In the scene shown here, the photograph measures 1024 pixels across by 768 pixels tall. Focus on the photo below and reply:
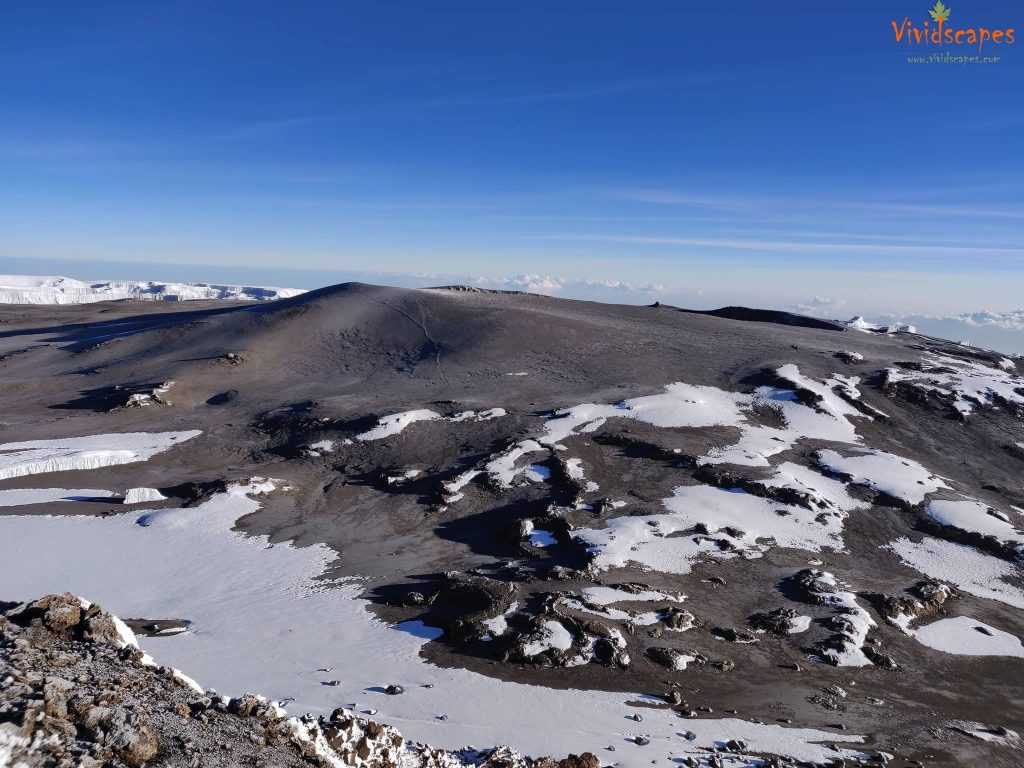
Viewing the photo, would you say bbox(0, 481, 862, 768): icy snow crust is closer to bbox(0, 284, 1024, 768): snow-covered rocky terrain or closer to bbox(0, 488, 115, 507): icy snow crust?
bbox(0, 284, 1024, 768): snow-covered rocky terrain

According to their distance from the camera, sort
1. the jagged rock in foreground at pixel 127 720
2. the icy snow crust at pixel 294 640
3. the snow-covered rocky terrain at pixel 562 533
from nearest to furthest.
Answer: the jagged rock in foreground at pixel 127 720, the icy snow crust at pixel 294 640, the snow-covered rocky terrain at pixel 562 533

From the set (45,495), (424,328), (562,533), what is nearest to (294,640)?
(562,533)

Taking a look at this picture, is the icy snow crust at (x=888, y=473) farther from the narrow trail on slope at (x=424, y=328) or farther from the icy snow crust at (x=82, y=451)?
the icy snow crust at (x=82, y=451)

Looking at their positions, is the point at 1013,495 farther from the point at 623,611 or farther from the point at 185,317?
the point at 185,317

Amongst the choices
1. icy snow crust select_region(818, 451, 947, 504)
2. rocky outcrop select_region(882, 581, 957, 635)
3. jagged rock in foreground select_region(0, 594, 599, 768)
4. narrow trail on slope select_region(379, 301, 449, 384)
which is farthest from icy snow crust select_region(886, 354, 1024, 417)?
jagged rock in foreground select_region(0, 594, 599, 768)

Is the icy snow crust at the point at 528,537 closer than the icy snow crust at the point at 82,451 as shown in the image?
Yes

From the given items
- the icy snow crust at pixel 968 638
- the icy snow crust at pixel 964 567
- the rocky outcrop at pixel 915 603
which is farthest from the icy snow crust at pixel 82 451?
the icy snow crust at pixel 964 567

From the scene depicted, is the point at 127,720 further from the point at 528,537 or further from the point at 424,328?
the point at 424,328
